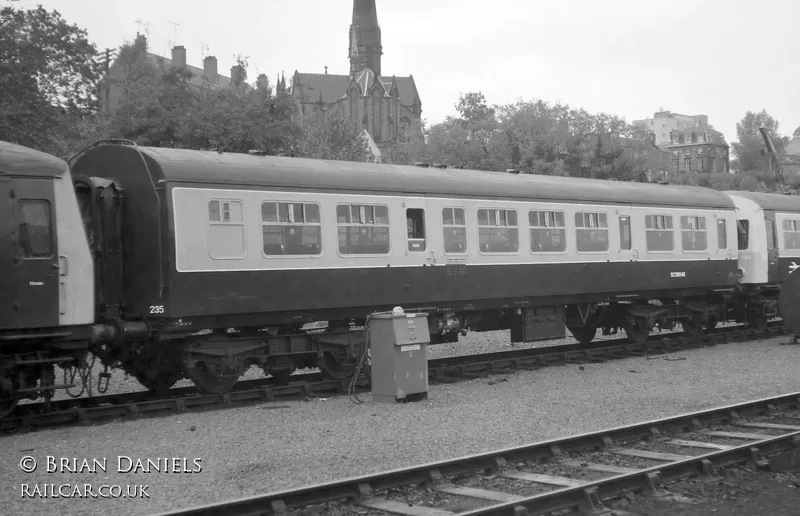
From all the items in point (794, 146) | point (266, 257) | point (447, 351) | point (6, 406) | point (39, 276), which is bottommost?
point (447, 351)

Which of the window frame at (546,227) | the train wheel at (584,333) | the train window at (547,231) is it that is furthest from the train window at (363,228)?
the train wheel at (584,333)

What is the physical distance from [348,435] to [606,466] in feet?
10.6

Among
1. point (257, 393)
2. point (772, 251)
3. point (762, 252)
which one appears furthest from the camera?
point (772, 251)

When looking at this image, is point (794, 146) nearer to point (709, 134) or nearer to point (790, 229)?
point (709, 134)

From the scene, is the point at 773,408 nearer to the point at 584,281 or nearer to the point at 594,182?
the point at 584,281

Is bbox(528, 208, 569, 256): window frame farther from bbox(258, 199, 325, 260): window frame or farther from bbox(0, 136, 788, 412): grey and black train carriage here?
bbox(258, 199, 325, 260): window frame

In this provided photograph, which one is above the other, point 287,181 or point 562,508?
point 287,181

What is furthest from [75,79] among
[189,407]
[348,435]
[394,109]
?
[394,109]

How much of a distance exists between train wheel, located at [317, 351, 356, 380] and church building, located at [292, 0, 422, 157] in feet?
351

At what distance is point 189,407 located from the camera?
12.3 metres

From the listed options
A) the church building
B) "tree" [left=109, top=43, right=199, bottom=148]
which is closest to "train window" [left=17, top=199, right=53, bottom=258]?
"tree" [left=109, top=43, right=199, bottom=148]

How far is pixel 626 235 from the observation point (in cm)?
1895

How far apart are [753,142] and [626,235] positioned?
12873 centimetres

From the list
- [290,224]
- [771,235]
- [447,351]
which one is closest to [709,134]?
[771,235]
